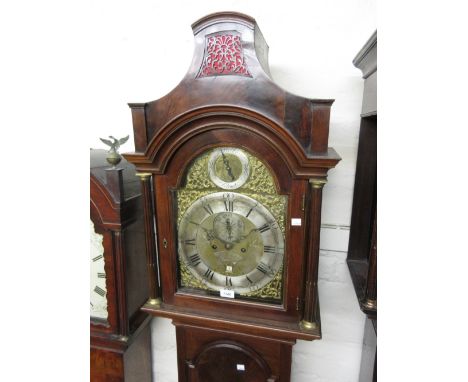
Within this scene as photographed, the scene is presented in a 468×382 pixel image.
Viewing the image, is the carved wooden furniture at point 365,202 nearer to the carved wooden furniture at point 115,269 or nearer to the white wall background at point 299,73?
the white wall background at point 299,73

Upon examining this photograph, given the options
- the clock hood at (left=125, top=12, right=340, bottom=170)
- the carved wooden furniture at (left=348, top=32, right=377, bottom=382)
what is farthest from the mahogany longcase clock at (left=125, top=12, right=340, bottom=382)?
the carved wooden furniture at (left=348, top=32, right=377, bottom=382)

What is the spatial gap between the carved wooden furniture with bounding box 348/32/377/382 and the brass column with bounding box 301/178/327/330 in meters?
0.15

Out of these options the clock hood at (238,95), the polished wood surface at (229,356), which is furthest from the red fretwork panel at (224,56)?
the polished wood surface at (229,356)

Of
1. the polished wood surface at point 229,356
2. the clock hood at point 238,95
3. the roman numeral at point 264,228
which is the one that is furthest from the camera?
the polished wood surface at point 229,356

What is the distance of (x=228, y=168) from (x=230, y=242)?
0.22 meters

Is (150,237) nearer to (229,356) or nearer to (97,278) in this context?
(97,278)

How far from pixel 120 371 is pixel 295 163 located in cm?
97

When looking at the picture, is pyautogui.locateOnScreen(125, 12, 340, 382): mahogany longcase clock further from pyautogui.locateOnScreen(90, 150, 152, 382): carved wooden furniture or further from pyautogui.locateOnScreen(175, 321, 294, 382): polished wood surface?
pyautogui.locateOnScreen(90, 150, 152, 382): carved wooden furniture

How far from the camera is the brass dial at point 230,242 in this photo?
844 mm

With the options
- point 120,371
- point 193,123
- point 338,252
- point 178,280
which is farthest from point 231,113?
point 120,371

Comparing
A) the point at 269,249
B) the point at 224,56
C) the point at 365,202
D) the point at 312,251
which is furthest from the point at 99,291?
the point at 365,202

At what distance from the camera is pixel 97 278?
3.33 ft

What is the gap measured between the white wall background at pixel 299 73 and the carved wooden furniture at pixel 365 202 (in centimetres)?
4

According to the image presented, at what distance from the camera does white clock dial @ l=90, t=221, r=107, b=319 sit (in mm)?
981
